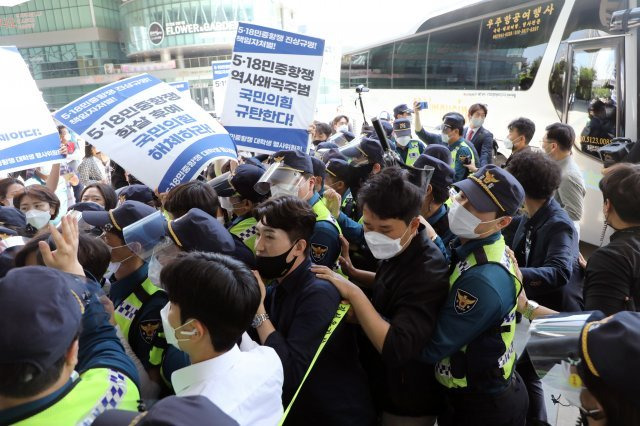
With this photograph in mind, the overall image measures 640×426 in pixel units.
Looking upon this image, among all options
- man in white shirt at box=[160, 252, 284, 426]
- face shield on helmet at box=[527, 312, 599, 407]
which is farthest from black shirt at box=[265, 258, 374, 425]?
face shield on helmet at box=[527, 312, 599, 407]

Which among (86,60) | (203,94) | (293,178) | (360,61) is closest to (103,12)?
(86,60)

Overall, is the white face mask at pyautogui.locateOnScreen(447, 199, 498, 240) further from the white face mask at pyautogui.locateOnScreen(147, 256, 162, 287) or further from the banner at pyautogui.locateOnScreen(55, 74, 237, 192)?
the banner at pyautogui.locateOnScreen(55, 74, 237, 192)

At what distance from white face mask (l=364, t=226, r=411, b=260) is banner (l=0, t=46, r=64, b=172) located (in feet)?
9.71

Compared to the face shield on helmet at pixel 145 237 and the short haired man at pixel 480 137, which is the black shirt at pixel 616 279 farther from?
the short haired man at pixel 480 137

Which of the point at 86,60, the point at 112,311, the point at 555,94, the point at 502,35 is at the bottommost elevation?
the point at 112,311

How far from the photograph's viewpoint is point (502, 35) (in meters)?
7.87

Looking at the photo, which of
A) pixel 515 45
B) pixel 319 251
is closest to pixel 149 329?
pixel 319 251

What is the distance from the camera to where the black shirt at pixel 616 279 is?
190cm

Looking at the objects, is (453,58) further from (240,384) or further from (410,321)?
(240,384)

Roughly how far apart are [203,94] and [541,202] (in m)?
40.0

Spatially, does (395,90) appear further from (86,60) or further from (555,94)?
(86,60)

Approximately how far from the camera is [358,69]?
13.9 m

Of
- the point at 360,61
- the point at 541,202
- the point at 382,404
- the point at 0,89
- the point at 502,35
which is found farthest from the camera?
the point at 360,61

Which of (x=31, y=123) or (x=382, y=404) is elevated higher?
(x=31, y=123)
